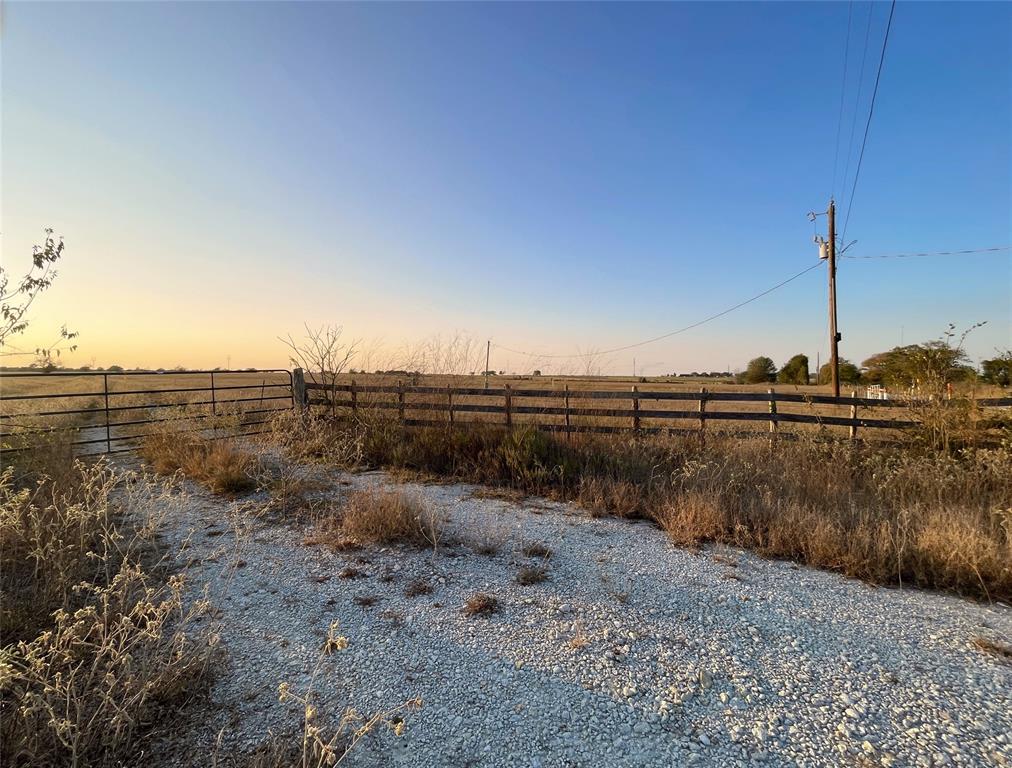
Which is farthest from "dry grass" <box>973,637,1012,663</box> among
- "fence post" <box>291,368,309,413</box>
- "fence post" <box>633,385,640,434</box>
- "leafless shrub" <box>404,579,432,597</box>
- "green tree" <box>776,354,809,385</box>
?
"green tree" <box>776,354,809,385</box>

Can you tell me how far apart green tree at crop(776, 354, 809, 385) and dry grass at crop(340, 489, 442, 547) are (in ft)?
173

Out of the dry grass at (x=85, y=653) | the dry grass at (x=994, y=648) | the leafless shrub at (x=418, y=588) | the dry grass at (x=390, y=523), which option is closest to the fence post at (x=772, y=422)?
the dry grass at (x=994, y=648)

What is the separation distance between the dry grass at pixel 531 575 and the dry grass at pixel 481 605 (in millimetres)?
362

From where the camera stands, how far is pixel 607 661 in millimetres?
2693

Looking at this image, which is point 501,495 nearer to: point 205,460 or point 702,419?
point 702,419

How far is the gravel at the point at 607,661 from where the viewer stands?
2109 mm

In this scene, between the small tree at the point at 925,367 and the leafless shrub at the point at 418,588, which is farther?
the small tree at the point at 925,367

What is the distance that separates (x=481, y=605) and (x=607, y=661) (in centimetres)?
103

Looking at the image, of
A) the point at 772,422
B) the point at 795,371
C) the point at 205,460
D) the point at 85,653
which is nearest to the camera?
the point at 85,653

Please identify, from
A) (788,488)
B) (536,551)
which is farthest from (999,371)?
(536,551)

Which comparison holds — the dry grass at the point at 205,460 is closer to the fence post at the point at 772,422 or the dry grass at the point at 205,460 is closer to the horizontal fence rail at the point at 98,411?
the horizontal fence rail at the point at 98,411

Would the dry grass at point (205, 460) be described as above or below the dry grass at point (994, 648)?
above

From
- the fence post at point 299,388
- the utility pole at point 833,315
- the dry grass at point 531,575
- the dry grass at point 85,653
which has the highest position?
the utility pole at point 833,315

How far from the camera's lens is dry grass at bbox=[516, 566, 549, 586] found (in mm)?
3732
